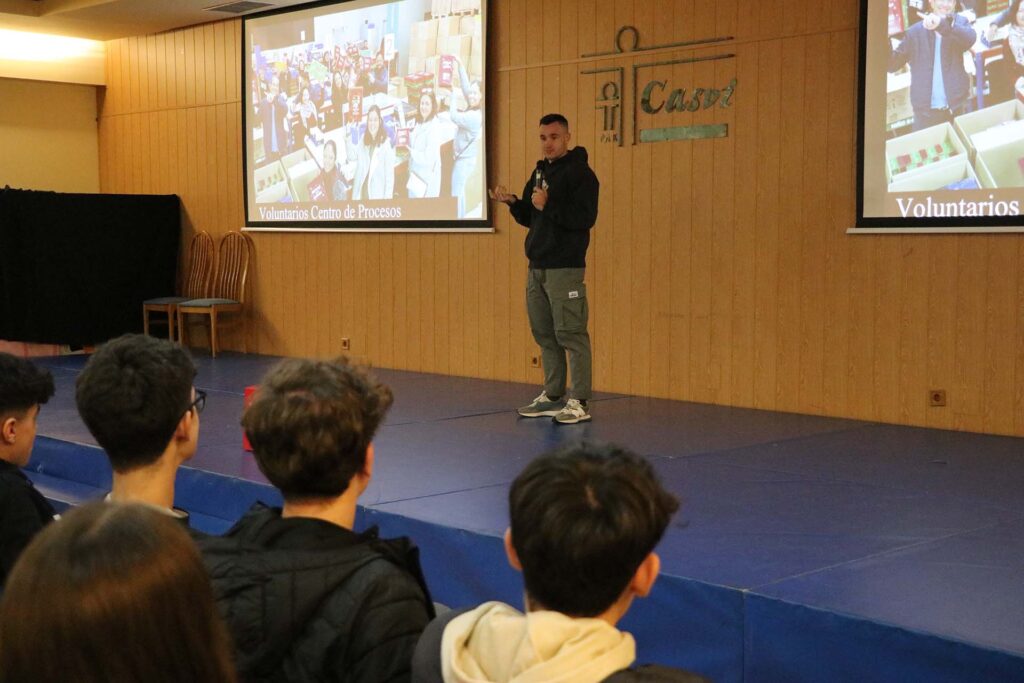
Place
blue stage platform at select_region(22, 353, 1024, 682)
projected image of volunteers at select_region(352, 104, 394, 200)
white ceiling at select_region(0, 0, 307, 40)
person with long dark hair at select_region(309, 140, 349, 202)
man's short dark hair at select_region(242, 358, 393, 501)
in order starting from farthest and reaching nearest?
white ceiling at select_region(0, 0, 307, 40), person with long dark hair at select_region(309, 140, 349, 202), projected image of volunteers at select_region(352, 104, 394, 200), blue stage platform at select_region(22, 353, 1024, 682), man's short dark hair at select_region(242, 358, 393, 501)

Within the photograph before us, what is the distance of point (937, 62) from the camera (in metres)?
4.89

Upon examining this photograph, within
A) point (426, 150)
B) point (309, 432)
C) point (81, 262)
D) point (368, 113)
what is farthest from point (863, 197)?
point (81, 262)

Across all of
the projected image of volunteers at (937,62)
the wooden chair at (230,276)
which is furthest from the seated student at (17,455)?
the wooden chair at (230,276)

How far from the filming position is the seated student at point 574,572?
3.81 ft

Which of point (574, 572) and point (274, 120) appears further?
point (274, 120)

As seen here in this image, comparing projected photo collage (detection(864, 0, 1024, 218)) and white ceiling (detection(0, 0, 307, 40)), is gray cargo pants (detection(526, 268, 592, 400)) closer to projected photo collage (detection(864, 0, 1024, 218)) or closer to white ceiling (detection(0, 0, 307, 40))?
projected photo collage (detection(864, 0, 1024, 218))

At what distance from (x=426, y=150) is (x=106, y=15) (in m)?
2.84

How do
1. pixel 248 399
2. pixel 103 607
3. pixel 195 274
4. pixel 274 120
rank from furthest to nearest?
1. pixel 195 274
2. pixel 274 120
3. pixel 248 399
4. pixel 103 607

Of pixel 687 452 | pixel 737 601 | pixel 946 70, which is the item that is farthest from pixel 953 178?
pixel 737 601

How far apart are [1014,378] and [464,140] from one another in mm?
3347

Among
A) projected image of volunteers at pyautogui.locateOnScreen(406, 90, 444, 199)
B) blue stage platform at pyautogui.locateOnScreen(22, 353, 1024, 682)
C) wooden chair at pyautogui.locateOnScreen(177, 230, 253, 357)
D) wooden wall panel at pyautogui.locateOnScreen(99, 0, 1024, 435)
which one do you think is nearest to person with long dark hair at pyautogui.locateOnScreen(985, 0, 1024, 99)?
wooden wall panel at pyautogui.locateOnScreen(99, 0, 1024, 435)

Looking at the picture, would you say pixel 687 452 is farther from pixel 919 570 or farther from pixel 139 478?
pixel 139 478

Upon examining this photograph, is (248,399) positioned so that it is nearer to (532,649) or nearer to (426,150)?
(532,649)

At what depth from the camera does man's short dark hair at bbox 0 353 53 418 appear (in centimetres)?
219
